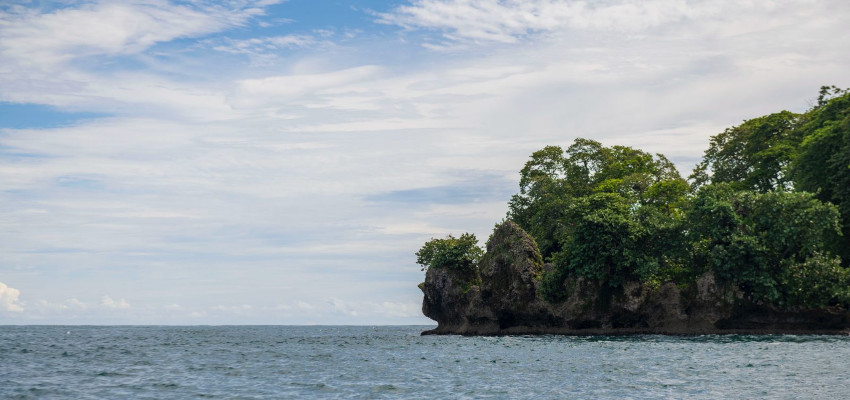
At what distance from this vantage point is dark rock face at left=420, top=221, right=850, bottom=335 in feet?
170

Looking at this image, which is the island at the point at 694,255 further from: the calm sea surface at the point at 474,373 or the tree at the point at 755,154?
the calm sea surface at the point at 474,373

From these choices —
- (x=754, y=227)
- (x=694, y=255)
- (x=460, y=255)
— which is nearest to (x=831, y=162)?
(x=754, y=227)

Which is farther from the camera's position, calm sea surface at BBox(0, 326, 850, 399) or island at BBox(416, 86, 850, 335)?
island at BBox(416, 86, 850, 335)

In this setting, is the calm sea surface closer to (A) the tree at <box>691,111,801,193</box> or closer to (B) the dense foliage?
(B) the dense foliage

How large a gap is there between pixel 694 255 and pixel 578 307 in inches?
380

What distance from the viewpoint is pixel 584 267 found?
55156mm

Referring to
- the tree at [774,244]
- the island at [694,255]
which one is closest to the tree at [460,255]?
the island at [694,255]

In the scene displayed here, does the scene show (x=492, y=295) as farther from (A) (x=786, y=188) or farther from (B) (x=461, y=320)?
(A) (x=786, y=188)

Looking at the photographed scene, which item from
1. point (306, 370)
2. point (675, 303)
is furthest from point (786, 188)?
point (306, 370)

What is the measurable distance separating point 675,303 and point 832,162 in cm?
1488

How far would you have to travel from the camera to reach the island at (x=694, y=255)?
164ft

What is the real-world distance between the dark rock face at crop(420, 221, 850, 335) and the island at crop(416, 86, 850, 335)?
88 millimetres

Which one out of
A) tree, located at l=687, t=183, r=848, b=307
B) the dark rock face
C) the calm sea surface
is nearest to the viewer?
the calm sea surface

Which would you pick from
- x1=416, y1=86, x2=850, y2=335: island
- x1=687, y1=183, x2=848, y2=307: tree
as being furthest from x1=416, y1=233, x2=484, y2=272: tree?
x1=687, y1=183, x2=848, y2=307: tree
